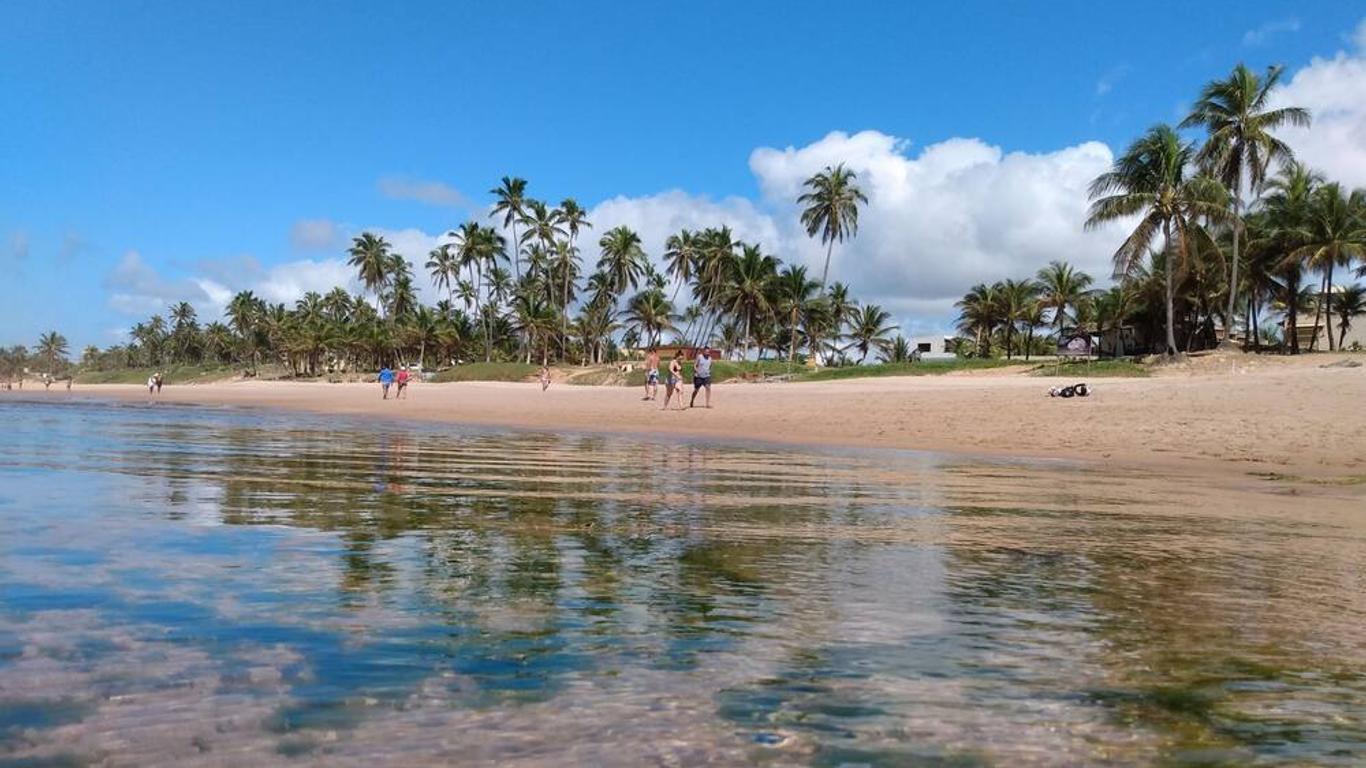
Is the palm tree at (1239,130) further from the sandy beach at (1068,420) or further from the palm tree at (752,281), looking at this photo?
the palm tree at (752,281)

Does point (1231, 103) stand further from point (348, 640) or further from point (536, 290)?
point (536, 290)

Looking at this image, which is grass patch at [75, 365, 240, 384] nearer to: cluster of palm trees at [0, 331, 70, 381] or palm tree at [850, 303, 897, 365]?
cluster of palm trees at [0, 331, 70, 381]

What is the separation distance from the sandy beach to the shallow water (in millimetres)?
7607

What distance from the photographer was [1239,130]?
42.3 m

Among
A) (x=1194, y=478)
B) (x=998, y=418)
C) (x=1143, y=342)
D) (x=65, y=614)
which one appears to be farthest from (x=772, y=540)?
(x=1143, y=342)

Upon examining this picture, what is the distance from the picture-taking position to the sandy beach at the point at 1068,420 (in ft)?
Answer: 49.2

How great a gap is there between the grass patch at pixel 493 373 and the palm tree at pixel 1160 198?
43.2 m

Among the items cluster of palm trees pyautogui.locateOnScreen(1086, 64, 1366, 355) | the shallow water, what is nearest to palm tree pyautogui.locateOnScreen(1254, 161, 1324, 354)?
cluster of palm trees pyautogui.locateOnScreen(1086, 64, 1366, 355)

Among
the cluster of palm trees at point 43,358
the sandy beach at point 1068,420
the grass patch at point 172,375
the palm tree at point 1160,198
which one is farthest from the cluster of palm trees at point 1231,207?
the cluster of palm trees at point 43,358

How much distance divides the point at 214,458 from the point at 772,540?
8.84 m

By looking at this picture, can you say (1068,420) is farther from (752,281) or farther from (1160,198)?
(752,281)

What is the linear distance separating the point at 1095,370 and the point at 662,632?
4173 cm

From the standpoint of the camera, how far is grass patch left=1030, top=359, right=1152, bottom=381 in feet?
129

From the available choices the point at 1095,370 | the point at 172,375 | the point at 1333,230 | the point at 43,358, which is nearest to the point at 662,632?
the point at 1095,370
